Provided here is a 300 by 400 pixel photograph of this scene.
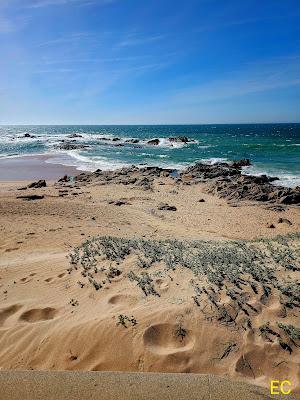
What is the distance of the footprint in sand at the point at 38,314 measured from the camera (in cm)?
468

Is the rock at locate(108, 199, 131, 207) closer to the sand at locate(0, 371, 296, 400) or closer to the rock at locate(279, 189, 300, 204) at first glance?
the rock at locate(279, 189, 300, 204)

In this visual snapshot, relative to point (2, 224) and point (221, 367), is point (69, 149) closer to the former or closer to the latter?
point (2, 224)

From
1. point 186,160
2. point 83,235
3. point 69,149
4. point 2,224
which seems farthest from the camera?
point 69,149

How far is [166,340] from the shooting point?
156 inches

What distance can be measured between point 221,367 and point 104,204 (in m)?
12.8

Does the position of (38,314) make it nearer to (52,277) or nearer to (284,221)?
(52,277)

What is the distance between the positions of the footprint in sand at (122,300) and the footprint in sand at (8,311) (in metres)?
1.48

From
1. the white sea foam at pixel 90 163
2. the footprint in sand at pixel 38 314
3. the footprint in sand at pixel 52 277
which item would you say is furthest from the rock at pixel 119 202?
the white sea foam at pixel 90 163

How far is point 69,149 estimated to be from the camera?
170ft

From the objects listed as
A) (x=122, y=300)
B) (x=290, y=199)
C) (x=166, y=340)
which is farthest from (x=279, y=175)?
(x=166, y=340)

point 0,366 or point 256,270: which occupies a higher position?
point 256,270

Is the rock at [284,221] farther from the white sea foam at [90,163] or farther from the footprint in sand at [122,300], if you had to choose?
the white sea foam at [90,163]

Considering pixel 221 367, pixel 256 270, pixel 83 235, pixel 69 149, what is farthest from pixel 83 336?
pixel 69 149

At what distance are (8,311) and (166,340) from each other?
2557 millimetres
